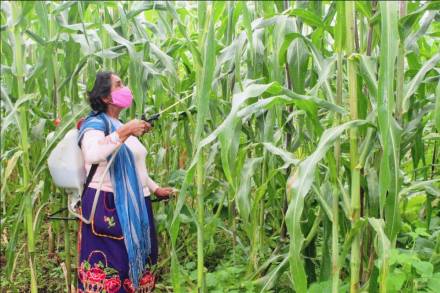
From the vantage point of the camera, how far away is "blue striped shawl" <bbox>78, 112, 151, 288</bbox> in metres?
2.52

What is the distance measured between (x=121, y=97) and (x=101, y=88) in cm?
11

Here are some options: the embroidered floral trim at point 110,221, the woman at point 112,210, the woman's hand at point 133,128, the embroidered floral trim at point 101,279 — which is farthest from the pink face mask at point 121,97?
the embroidered floral trim at point 101,279

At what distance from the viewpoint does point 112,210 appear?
8.43 feet

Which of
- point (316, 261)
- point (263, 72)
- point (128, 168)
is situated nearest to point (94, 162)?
point (128, 168)

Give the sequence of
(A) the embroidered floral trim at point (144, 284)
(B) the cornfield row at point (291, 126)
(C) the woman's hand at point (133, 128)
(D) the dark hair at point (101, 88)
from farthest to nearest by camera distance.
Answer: (A) the embroidered floral trim at point (144, 284)
(D) the dark hair at point (101, 88)
(C) the woman's hand at point (133, 128)
(B) the cornfield row at point (291, 126)

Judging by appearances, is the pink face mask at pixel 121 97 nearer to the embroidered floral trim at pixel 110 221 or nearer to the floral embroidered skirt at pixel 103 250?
the floral embroidered skirt at pixel 103 250

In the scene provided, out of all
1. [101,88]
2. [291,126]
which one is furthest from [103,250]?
[291,126]

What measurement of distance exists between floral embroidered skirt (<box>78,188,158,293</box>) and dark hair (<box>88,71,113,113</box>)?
440 millimetres

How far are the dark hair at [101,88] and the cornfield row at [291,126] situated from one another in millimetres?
96

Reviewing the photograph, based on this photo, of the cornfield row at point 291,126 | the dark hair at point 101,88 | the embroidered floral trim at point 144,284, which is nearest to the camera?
the cornfield row at point 291,126

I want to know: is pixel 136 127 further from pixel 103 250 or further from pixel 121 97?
pixel 103 250

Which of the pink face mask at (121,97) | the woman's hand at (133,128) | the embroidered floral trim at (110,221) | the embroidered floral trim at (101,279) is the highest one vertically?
the pink face mask at (121,97)

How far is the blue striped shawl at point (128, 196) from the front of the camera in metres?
2.52

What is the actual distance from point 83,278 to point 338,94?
1646 millimetres
